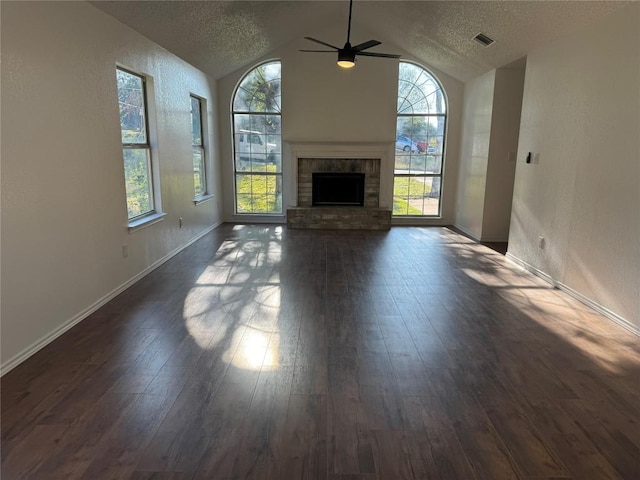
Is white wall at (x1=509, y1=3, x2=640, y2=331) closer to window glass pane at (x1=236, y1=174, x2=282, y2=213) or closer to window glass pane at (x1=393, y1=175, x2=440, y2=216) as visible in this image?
window glass pane at (x1=393, y1=175, x2=440, y2=216)

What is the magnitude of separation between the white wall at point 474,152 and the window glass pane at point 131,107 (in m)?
4.73

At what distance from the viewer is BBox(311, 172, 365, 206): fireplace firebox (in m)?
7.72

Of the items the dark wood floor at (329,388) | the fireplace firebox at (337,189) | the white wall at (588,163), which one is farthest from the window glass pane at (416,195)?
the dark wood floor at (329,388)

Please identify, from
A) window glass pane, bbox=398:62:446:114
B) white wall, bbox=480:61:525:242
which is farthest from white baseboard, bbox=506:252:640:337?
window glass pane, bbox=398:62:446:114

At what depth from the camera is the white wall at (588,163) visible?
11.0ft

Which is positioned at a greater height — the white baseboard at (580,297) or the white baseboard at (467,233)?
the white baseboard at (467,233)

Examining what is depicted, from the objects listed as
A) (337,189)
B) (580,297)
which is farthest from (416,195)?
(580,297)

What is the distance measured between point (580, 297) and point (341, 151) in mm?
4607

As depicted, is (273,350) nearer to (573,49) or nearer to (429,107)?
(573,49)

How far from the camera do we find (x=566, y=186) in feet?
13.9

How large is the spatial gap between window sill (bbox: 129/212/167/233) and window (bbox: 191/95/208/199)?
1.42 metres

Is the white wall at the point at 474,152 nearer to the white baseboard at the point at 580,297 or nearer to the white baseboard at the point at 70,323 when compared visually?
the white baseboard at the point at 580,297

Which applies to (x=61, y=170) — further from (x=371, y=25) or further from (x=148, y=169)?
(x=371, y=25)

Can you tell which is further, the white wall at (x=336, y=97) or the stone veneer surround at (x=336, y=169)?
the stone veneer surround at (x=336, y=169)
